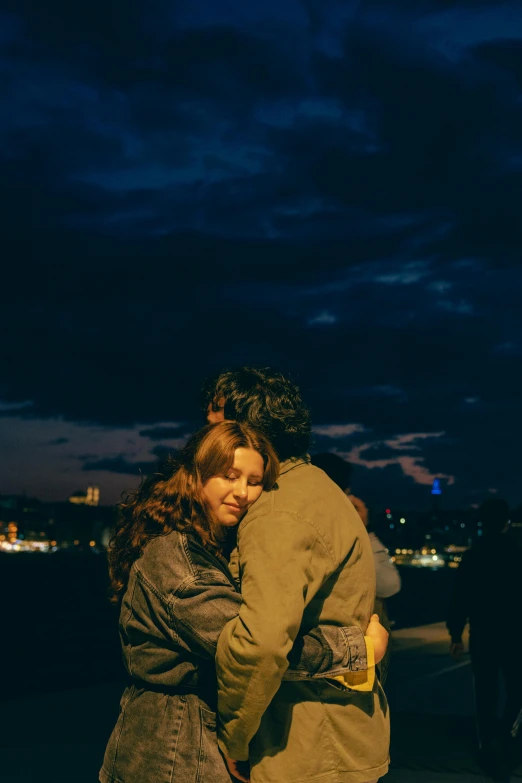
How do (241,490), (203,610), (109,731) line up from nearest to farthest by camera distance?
1. (203,610)
2. (241,490)
3. (109,731)

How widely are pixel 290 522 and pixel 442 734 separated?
6184mm

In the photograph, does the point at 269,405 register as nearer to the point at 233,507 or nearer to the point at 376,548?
the point at 233,507

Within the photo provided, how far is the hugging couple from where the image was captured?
7.73 ft

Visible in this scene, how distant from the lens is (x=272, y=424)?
106 inches

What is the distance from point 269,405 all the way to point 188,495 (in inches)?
13.2

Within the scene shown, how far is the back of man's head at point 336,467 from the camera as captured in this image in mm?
5535

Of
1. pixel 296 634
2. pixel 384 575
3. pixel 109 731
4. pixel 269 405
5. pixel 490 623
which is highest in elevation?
pixel 269 405

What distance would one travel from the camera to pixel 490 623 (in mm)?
6734

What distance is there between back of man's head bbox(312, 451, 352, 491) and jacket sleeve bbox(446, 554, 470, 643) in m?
1.86

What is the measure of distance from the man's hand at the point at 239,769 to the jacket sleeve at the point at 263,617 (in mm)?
102

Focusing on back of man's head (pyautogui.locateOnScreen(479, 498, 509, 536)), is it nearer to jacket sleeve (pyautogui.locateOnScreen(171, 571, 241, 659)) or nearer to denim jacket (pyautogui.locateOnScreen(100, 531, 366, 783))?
denim jacket (pyautogui.locateOnScreen(100, 531, 366, 783))

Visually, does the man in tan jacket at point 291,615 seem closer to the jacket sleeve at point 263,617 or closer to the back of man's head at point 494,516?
the jacket sleeve at point 263,617

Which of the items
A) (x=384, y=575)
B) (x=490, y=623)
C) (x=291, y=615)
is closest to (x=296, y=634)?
(x=291, y=615)

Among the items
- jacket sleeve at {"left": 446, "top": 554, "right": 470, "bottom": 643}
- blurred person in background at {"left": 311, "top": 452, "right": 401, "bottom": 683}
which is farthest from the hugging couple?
jacket sleeve at {"left": 446, "top": 554, "right": 470, "bottom": 643}
